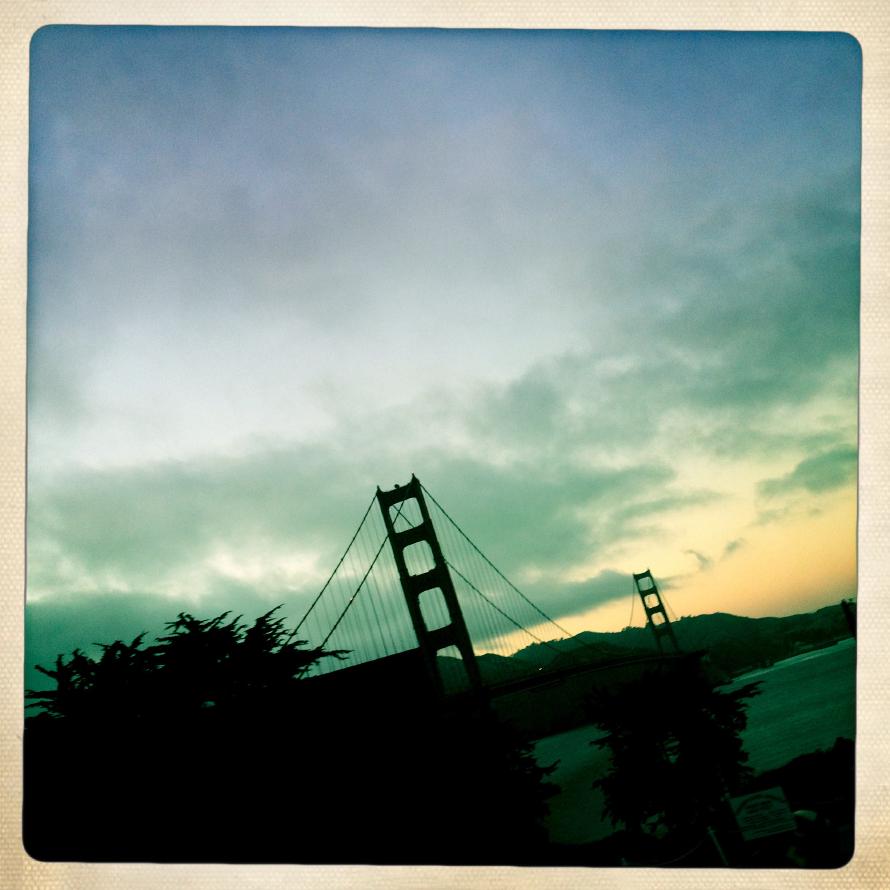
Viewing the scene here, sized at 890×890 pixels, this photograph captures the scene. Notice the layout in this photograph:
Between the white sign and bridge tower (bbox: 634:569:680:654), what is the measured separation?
0.34 meters

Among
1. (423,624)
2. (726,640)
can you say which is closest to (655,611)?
(726,640)

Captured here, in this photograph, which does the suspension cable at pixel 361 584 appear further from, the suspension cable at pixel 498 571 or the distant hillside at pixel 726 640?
the distant hillside at pixel 726 640

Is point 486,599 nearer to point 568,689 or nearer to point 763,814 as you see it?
point 568,689

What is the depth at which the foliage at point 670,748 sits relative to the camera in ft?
→ 6.13

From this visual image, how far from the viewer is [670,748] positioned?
1.94 m

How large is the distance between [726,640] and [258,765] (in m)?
1.09

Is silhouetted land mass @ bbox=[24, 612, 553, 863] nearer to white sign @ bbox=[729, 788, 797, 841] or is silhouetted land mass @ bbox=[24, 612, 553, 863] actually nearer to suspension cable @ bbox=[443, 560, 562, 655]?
suspension cable @ bbox=[443, 560, 562, 655]

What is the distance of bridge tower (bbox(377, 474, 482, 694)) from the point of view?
202 centimetres

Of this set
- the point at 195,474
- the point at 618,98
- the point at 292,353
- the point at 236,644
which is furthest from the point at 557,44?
the point at 236,644

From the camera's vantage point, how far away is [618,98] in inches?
78.5

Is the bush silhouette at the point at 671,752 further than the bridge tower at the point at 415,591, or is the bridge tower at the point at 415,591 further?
the bridge tower at the point at 415,591

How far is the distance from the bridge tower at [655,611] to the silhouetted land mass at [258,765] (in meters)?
0.39

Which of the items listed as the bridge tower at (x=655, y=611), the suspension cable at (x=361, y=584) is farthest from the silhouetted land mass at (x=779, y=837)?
the suspension cable at (x=361, y=584)

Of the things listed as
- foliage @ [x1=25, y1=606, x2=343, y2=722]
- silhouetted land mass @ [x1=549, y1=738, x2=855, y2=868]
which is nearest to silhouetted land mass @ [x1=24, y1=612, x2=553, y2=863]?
foliage @ [x1=25, y1=606, x2=343, y2=722]
